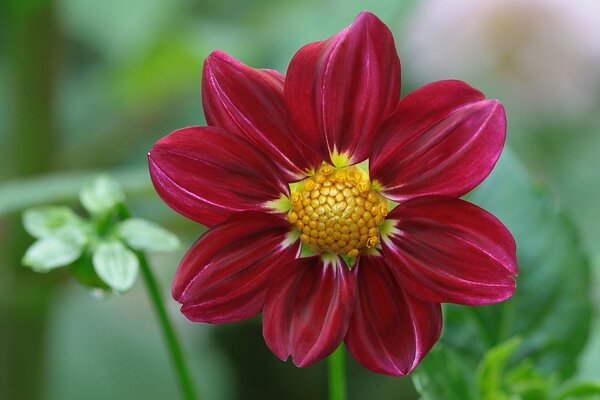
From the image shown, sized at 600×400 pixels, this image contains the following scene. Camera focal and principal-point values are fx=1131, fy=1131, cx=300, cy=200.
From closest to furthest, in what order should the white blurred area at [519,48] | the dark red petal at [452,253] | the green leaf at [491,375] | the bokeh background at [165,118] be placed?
the dark red petal at [452,253] → the green leaf at [491,375] → the bokeh background at [165,118] → the white blurred area at [519,48]

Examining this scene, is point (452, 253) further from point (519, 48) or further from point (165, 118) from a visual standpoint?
point (519, 48)

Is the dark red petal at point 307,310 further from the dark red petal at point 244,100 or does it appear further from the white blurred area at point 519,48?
the white blurred area at point 519,48

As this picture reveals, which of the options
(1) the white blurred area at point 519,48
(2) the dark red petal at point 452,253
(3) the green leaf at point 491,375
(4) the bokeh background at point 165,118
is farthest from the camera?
(1) the white blurred area at point 519,48

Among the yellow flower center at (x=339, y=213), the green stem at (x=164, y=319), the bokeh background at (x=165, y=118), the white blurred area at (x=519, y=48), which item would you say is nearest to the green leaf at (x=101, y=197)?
the green stem at (x=164, y=319)

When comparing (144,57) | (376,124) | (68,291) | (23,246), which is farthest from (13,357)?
(376,124)

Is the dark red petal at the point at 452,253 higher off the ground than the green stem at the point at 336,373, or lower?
higher

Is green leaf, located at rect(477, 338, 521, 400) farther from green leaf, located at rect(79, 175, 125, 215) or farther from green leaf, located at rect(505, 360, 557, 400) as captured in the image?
green leaf, located at rect(79, 175, 125, 215)
